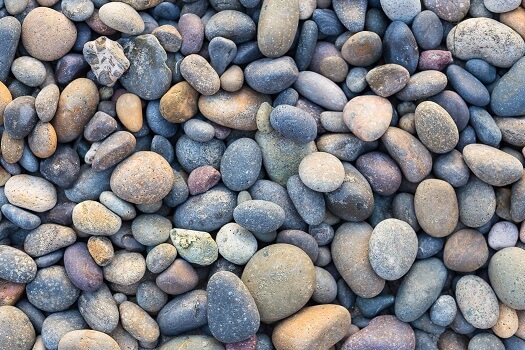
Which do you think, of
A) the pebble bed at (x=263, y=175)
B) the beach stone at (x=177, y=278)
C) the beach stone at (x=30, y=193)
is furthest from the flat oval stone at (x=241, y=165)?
the beach stone at (x=30, y=193)

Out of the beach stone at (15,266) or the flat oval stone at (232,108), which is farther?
the flat oval stone at (232,108)

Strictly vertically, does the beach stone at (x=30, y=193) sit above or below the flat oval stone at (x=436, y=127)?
below

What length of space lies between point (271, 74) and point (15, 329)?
98cm

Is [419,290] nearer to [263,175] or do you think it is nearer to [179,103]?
[263,175]

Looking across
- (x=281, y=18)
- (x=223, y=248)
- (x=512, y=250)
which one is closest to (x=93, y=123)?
(x=223, y=248)

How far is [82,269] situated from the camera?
1.45 m

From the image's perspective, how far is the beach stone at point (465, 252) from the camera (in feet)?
4.93

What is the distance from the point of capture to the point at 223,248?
1505 millimetres

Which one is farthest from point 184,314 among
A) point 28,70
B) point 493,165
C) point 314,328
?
point 493,165

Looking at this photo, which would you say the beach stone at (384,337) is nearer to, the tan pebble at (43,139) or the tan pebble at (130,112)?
the tan pebble at (130,112)

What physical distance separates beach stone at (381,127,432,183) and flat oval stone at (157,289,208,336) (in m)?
0.67

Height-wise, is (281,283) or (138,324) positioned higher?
(281,283)

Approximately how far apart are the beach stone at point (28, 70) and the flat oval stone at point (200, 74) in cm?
40

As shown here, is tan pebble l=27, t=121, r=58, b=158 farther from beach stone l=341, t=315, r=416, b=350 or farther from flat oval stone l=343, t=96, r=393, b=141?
beach stone l=341, t=315, r=416, b=350
